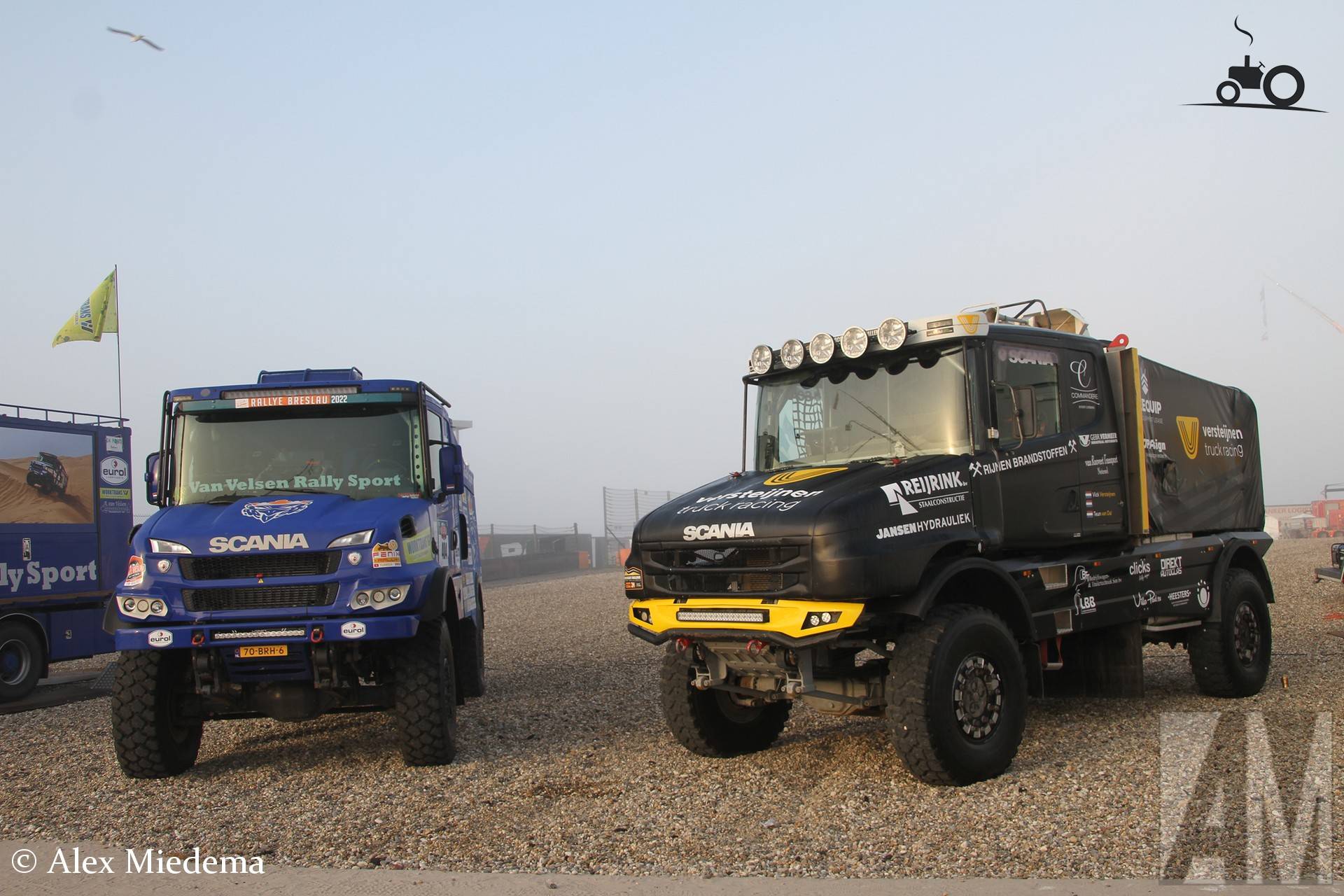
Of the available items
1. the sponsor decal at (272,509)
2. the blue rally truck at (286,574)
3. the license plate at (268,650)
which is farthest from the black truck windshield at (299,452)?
the license plate at (268,650)

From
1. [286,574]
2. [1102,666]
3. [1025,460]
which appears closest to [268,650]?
[286,574]

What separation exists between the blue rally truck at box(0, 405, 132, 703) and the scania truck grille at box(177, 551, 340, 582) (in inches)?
244

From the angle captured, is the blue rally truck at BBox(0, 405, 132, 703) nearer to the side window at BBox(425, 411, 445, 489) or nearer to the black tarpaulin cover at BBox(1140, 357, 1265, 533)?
the side window at BBox(425, 411, 445, 489)

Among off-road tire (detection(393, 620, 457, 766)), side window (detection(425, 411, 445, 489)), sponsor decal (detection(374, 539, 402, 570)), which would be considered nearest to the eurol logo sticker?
sponsor decal (detection(374, 539, 402, 570))

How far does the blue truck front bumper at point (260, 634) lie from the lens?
23.9ft

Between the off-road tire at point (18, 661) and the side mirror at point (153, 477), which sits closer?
the side mirror at point (153, 477)

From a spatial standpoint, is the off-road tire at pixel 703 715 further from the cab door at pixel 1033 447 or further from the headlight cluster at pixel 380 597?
the cab door at pixel 1033 447

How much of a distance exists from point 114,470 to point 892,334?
10991 millimetres

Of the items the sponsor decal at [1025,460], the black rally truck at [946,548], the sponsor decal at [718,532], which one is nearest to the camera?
the black rally truck at [946,548]

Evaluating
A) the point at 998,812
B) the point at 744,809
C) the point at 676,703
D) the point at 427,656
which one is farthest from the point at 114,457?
the point at 998,812

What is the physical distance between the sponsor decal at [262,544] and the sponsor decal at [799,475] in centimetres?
318

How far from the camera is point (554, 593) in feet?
91.9

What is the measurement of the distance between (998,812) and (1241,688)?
4.52m

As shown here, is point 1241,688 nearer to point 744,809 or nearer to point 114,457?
point 744,809
